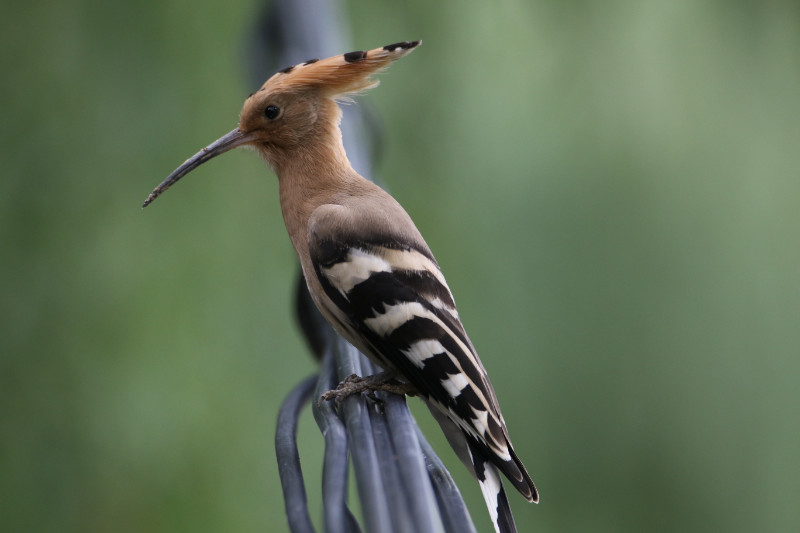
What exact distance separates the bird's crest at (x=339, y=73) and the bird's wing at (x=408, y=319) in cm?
19

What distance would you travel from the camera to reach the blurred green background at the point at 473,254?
8.28 ft

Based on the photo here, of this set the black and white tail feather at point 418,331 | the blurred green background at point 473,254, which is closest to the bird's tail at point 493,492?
the black and white tail feather at point 418,331

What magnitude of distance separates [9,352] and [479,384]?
1963 mm

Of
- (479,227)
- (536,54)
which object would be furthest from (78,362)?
(536,54)

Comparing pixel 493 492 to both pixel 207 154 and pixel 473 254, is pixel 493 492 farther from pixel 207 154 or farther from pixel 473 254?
pixel 473 254

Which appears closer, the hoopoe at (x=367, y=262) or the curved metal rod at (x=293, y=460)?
the curved metal rod at (x=293, y=460)

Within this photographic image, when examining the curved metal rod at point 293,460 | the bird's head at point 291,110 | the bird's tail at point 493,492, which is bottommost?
the bird's tail at point 493,492

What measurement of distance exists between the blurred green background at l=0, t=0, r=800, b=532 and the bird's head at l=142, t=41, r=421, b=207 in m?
1.44

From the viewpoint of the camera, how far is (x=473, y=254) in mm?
3078

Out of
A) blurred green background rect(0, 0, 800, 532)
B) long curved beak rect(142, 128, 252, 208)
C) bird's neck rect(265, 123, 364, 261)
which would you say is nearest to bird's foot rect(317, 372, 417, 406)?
bird's neck rect(265, 123, 364, 261)

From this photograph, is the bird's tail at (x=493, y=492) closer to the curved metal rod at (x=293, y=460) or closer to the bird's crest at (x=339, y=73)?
the curved metal rod at (x=293, y=460)

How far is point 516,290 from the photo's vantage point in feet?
10.6

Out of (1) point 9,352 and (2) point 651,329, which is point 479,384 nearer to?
(1) point 9,352

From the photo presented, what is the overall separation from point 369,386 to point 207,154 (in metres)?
0.43
